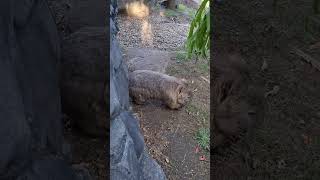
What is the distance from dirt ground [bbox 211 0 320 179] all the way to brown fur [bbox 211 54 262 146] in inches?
0.9

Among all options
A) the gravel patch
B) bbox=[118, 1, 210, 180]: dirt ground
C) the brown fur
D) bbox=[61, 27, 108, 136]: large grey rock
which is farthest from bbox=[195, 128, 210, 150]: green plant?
bbox=[61, 27, 108, 136]: large grey rock

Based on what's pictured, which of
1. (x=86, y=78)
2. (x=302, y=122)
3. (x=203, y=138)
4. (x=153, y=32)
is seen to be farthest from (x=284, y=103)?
(x=153, y=32)

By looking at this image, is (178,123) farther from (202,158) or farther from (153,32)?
(153,32)

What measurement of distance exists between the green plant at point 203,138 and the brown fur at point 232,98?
1809 millimetres

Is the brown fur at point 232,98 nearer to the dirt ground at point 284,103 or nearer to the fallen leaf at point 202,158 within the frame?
the dirt ground at point 284,103

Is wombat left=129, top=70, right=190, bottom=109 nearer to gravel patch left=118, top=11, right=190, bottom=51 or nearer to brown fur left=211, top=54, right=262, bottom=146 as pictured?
gravel patch left=118, top=11, right=190, bottom=51

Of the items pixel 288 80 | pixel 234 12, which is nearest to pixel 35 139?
pixel 288 80

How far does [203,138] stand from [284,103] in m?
2.02

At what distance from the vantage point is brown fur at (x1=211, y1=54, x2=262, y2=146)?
2.77ft

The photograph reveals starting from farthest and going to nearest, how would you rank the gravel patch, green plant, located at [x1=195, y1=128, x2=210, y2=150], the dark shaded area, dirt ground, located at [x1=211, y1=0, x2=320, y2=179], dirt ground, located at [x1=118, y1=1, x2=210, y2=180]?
the gravel patch, green plant, located at [x1=195, y1=128, x2=210, y2=150], dirt ground, located at [x1=118, y1=1, x2=210, y2=180], dirt ground, located at [x1=211, y1=0, x2=320, y2=179], the dark shaded area

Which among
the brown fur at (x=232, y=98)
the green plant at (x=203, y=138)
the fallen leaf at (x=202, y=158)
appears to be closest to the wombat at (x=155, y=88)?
the green plant at (x=203, y=138)

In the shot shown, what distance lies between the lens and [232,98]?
2.89ft

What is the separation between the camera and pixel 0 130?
58 centimetres

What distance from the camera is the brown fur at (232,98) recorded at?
85 centimetres
